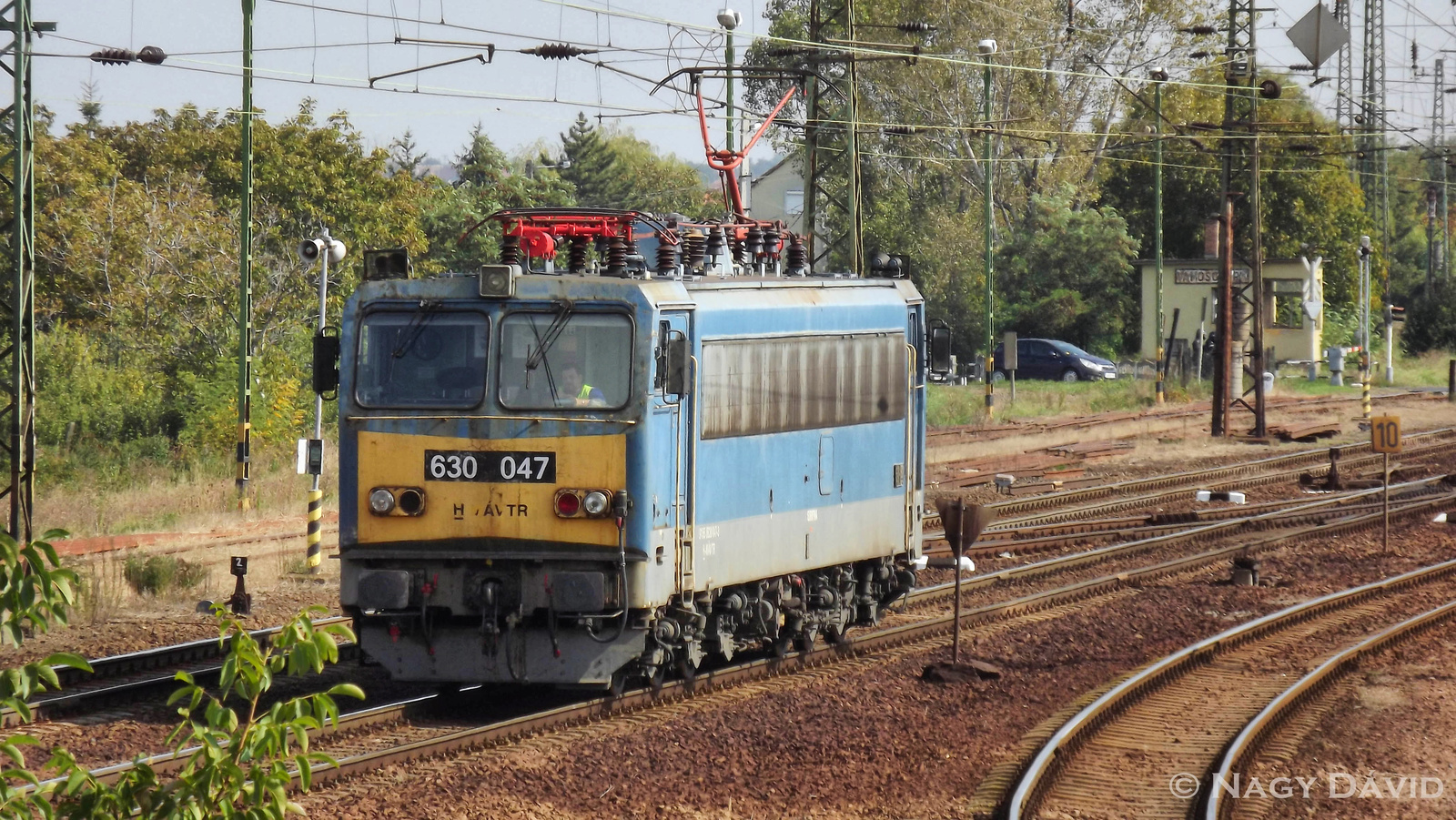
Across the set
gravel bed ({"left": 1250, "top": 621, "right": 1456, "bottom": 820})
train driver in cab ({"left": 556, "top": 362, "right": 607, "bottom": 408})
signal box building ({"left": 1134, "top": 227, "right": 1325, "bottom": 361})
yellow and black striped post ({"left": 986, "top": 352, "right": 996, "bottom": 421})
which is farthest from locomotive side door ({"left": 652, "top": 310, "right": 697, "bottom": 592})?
signal box building ({"left": 1134, "top": 227, "right": 1325, "bottom": 361})

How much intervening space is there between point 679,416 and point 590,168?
8361 centimetres

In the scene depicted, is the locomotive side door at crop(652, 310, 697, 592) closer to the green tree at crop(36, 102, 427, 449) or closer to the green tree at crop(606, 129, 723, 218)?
the green tree at crop(36, 102, 427, 449)

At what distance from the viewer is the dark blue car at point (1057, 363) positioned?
176 ft

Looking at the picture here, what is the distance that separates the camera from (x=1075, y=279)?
6175 cm

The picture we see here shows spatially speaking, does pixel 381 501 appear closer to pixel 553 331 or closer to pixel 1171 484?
pixel 553 331

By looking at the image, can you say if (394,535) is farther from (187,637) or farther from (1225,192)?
(1225,192)

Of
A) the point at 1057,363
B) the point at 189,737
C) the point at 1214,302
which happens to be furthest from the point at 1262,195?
the point at 189,737

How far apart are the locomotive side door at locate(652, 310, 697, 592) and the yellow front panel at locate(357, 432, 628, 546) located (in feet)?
1.61

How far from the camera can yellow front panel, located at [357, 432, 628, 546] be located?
1103 cm

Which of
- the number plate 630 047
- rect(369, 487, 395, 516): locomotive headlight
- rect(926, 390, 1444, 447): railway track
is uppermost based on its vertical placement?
the number plate 630 047

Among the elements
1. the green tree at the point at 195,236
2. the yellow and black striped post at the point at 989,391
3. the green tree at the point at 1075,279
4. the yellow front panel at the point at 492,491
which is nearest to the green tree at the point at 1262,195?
the green tree at the point at 1075,279

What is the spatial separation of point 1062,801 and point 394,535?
4.68 m

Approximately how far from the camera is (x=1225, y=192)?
113ft

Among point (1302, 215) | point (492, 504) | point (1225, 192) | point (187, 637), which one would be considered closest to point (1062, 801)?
point (492, 504)
